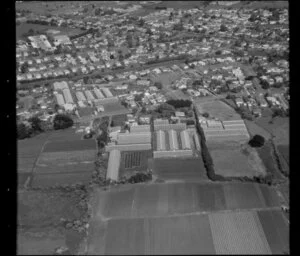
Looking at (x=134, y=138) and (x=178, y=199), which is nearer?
(x=178, y=199)

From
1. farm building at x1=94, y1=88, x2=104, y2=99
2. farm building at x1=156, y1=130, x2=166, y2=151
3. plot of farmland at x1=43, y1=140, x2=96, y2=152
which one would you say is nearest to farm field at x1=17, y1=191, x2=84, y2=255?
plot of farmland at x1=43, y1=140, x2=96, y2=152

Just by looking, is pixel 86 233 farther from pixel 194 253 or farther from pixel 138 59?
pixel 138 59

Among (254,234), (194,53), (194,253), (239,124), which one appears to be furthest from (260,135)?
(194,53)

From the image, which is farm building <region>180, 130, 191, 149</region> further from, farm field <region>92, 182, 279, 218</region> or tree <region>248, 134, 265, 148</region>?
farm field <region>92, 182, 279, 218</region>

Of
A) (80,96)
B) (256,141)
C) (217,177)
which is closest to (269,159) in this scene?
(256,141)

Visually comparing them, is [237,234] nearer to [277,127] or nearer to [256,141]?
[256,141]

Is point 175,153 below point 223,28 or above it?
below
